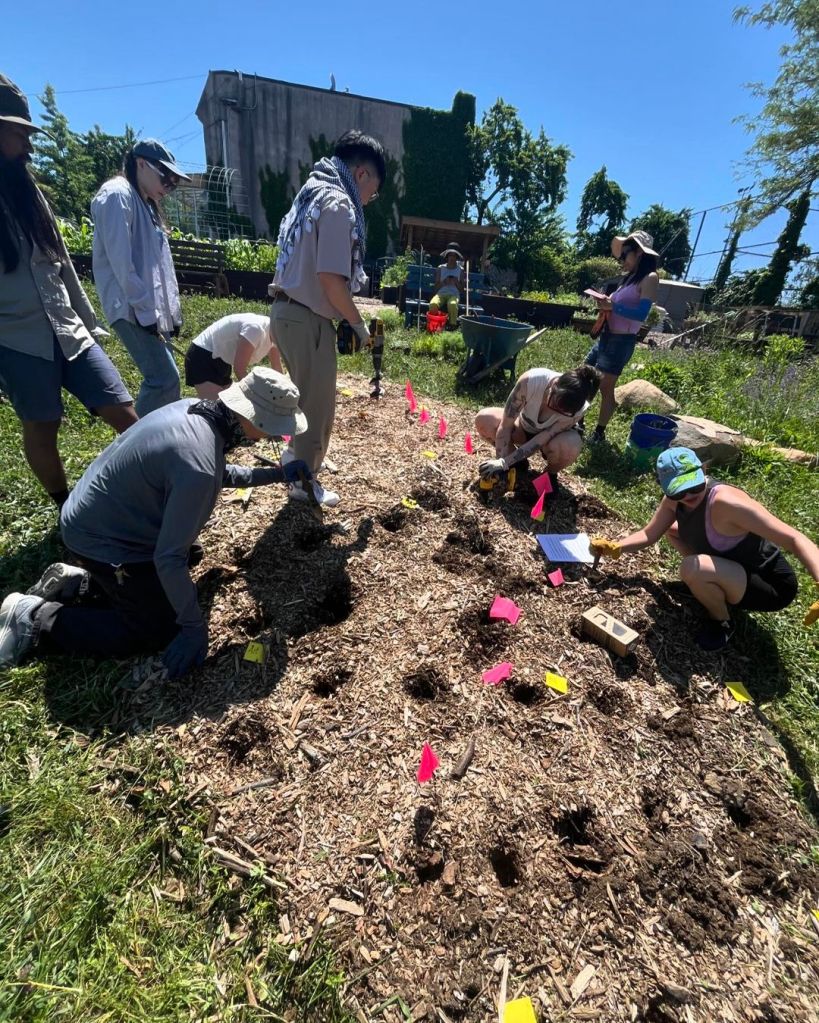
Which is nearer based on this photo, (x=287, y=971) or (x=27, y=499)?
(x=287, y=971)

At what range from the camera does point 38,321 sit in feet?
8.34

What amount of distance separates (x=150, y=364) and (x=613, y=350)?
420cm

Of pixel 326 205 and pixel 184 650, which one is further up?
pixel 326 205

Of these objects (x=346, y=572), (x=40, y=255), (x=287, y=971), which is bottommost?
(x=287, y=971)

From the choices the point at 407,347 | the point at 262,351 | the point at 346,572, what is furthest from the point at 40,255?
the point at 407,347

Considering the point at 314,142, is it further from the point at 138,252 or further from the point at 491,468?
the point at 491,468

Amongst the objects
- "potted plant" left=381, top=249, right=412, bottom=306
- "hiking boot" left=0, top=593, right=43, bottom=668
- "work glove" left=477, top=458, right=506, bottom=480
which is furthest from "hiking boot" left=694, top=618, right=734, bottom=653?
"potted plant" left=381, top=249, right=412, bottom=306

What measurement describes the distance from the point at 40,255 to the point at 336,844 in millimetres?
3133

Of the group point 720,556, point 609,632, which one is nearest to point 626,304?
point 720,556

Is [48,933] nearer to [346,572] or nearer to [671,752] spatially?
[346,572]

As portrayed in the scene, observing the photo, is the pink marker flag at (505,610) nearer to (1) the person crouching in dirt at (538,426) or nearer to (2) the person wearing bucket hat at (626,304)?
(1) the person crouching in dirt at (538,426)

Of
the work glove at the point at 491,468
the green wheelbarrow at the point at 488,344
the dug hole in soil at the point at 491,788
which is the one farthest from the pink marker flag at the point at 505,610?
the green wheelbarrow at the point at 488,344

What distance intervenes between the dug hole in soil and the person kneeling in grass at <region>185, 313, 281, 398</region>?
112 centimetres

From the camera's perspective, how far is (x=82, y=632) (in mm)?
2260
